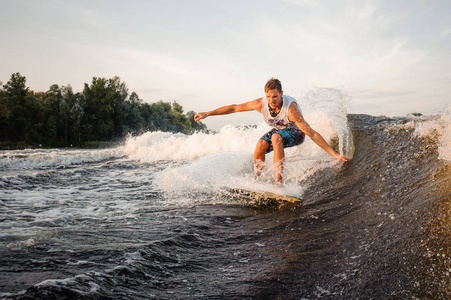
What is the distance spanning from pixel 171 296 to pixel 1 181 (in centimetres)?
752

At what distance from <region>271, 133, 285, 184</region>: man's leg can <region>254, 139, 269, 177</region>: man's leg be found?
0.27 m

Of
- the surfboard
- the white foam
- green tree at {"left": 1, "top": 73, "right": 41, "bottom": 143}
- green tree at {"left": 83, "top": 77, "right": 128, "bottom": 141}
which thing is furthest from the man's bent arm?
green tree at {"left": 83, "top": 77, "right": 128, "bottom": 141}

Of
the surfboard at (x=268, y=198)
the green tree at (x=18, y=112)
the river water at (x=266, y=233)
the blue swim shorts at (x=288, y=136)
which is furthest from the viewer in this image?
the green tree at (x=18, y=112)

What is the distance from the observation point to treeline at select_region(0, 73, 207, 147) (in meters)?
45.4

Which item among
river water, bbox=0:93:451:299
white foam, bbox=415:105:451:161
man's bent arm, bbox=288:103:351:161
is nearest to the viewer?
river water, bbox=0:93:451:299

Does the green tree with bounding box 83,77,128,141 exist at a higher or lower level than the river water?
higher

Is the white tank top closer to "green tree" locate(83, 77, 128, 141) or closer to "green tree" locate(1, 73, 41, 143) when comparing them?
"green tree" locate(1, 73, 41, 143)

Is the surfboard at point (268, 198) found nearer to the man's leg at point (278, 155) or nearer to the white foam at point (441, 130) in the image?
the man's leg at point (278, 155)

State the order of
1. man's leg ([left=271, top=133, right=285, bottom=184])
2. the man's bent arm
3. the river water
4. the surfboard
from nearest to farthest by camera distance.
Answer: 1. the river water
2. the surfboard
3. the man's bent arm
4. man's leg ([left=271, top=133, right=285, bottom=184])

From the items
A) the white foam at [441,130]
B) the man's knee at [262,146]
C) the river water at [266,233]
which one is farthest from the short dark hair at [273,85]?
Result: the white foam at [441,130]

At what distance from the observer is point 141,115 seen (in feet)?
263

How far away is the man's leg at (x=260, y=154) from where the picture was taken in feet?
17.0

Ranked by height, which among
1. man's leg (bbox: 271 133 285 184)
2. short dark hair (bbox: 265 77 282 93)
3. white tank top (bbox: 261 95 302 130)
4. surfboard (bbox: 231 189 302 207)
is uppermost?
short dark hair (bbox: 265 77 282 93)

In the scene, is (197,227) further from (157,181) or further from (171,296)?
(157,181)
